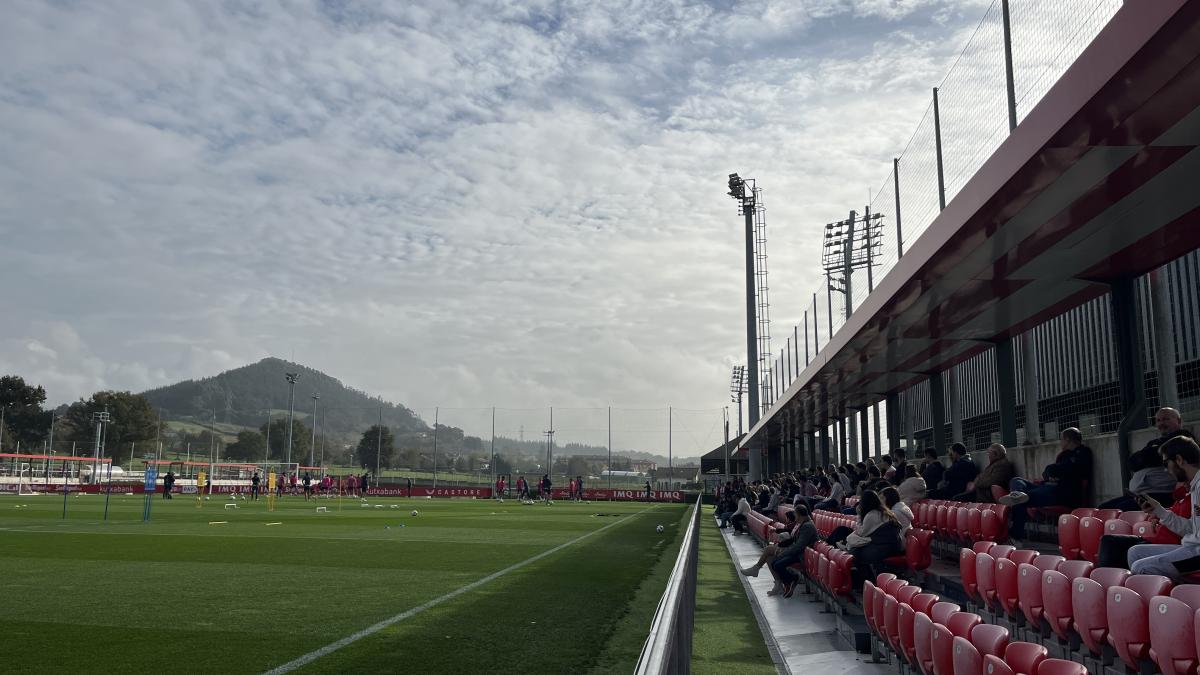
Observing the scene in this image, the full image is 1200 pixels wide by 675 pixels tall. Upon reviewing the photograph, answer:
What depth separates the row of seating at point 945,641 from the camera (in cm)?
342

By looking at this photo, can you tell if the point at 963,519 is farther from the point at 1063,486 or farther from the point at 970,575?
the point at 970,575

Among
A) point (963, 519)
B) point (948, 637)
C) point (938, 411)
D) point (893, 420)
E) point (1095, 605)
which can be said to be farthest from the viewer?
point (893, 420)

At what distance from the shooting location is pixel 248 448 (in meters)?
124

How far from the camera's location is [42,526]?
1989 centimetres

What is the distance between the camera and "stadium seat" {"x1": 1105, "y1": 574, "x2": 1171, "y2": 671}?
4.09 m

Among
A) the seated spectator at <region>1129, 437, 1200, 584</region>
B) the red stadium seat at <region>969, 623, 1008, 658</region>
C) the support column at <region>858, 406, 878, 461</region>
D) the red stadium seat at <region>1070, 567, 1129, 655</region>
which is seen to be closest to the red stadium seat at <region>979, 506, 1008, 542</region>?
the seated spectator at <region>1129, 437, 1200, 584</region>

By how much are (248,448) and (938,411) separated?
4724 inches

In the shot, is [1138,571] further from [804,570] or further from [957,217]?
[804,570]

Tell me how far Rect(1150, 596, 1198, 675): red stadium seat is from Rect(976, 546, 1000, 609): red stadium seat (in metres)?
2.16

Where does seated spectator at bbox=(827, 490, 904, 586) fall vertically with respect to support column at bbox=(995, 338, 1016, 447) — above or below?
below

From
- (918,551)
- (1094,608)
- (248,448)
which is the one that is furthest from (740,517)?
(248,448)

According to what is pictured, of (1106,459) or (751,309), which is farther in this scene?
(751,309)

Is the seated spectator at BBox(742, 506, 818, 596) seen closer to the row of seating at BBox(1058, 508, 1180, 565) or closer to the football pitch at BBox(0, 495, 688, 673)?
the football pitch at BBox(0, 495, 688, 673)

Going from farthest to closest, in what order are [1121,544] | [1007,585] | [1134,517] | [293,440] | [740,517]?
[293,440] < [740,517] < [1134,517] < [1007,585] < [1121,544]
